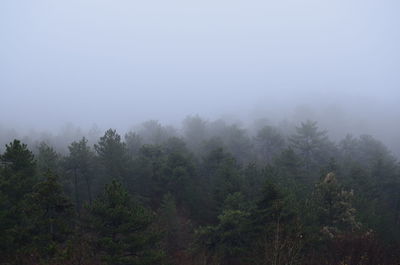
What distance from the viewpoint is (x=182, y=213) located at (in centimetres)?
2994

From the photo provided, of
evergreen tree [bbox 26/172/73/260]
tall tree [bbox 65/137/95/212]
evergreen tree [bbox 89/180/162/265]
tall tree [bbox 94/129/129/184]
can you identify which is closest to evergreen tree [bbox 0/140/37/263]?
evergreen tree [bbox 26/172/73/260]

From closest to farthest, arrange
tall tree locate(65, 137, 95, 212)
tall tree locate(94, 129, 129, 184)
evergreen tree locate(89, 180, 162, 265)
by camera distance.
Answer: evergreen tree locate(89, 180, 162, 265) < tall tree locate(94, 129, 129, 184) < tall tree locate(65, 137, 95, 212)

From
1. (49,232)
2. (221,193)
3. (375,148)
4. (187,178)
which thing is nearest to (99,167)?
(187,178)

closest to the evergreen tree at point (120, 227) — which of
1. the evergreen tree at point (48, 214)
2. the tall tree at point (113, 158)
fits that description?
the evergreen tree at point (48, 214)

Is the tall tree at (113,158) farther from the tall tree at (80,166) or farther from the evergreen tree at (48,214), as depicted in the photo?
the evergreen tree at (48,214)

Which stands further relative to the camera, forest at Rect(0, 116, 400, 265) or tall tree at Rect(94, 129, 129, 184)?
tall tree at Rect(94, 129, 129, 184)

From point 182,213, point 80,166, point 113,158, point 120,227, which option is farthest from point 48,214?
point 80,166

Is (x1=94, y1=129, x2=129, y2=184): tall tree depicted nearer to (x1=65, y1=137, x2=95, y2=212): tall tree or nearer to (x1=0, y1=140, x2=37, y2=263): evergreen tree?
(x1=65, y1=137, x2=95, y2=212): tall tree

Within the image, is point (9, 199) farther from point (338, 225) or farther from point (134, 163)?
point (338, 225)

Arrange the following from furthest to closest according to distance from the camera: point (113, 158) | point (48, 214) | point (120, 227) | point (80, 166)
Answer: point (80, 166), point (113, 158), point (120, 227), point (48, 214)

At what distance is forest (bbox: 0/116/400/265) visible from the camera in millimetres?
13375

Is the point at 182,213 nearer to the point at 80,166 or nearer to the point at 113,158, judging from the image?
the point at 113,158

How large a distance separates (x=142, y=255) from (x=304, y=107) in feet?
366

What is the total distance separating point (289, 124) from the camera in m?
88.1
